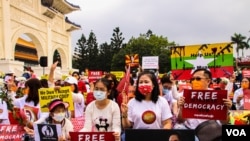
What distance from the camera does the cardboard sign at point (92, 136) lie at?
4688mm

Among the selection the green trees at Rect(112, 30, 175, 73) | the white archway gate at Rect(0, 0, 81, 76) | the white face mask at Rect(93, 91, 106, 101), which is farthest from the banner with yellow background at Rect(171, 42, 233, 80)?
the green trees at Rect(112, 30, 175, 73)

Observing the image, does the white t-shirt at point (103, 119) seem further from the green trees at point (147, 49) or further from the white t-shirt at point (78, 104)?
the green trees at point (147, 49)

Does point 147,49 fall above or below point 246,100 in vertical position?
above

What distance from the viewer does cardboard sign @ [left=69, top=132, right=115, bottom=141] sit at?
469 cm

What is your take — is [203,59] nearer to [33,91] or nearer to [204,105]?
[204,105]

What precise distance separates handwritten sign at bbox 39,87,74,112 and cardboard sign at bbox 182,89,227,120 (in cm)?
217

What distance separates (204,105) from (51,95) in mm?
2607

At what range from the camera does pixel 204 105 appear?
490 centimetres

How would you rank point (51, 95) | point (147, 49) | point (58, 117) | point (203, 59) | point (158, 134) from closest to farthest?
point (158, 134) < point (58, 117) < point (51, 95) < point (203, 59) < point (147, 49)

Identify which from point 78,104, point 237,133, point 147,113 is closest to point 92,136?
point 147,113

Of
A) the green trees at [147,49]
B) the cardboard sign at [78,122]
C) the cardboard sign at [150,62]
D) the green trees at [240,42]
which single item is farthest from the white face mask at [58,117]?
the green trees at [240,42]

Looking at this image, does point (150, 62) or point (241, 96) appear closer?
point (241, 96)

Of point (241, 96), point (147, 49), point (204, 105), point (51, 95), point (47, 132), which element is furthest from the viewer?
point (147, 49)

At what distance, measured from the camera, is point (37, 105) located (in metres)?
6.66
